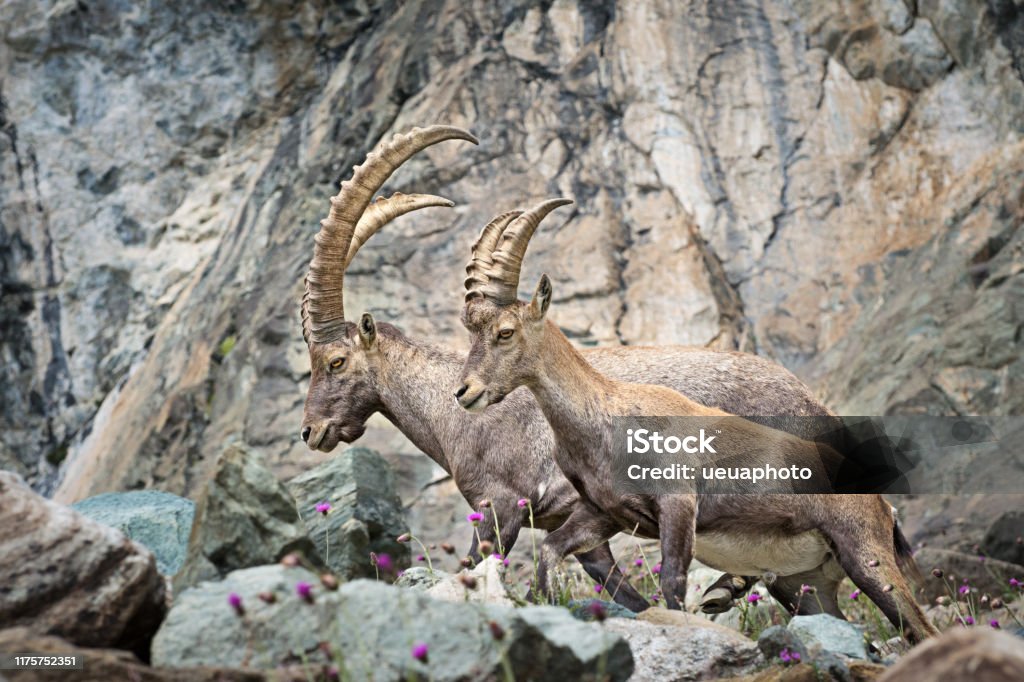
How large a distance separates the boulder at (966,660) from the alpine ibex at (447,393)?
4.42m

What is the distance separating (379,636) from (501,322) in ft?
10.9

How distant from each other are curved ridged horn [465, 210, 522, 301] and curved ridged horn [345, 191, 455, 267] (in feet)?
6.16

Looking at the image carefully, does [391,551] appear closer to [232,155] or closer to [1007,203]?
[1007,203]

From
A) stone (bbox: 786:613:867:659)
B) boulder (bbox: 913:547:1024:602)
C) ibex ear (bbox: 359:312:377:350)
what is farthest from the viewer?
boulder (bbox: 913:547:1024:602)

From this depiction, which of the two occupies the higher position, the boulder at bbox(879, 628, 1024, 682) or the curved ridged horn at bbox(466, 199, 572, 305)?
the curved ridged horn at bbox(466, 199, 572, 305)

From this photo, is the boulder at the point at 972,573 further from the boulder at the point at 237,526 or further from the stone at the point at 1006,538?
the boulder at the point at 237,526

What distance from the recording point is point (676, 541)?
6699 millimetres

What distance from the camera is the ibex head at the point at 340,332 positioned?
28.6 ft

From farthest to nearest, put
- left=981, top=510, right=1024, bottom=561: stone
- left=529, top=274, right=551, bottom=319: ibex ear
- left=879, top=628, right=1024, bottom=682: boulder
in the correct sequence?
1. left=981, top=510, right=1024, bottom=561: stone
2. left=529, top=274, right=551, bottom=319: ibex ear
3. left=879, top=628, right=1024, bottom=682: boulder

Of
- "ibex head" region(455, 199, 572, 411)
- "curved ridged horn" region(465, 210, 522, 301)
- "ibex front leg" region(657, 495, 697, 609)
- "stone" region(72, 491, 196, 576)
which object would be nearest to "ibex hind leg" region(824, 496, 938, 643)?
"ibex front leg" region(657, 495, 697, 609)

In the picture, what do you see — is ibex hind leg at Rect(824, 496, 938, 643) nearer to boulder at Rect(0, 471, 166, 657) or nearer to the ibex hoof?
the ibex hoof

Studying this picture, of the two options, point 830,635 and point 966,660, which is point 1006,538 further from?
point 966,660

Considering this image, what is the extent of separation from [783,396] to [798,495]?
112 centimetres

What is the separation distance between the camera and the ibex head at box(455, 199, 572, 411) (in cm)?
707
